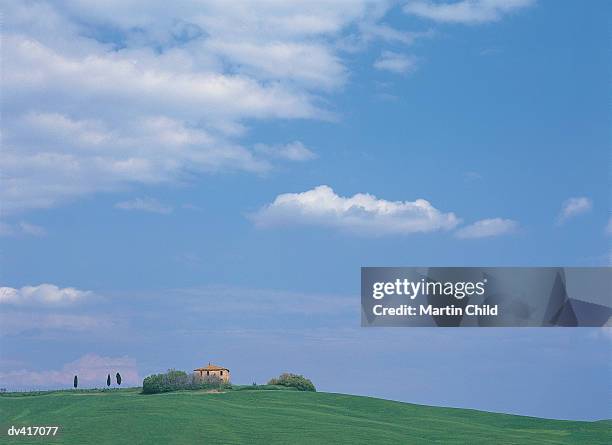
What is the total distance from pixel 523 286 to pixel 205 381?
48.7m

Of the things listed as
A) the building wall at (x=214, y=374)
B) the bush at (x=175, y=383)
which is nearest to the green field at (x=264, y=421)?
the bush at (x=175, y=383)

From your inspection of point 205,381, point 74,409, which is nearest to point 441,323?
point 74,409

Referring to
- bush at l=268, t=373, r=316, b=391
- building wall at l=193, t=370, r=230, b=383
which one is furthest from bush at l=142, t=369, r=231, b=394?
bush at l=268, t=373, r=316, b=391

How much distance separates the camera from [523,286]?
150 feet

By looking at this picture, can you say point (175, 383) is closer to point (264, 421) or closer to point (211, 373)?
point (211, 373)

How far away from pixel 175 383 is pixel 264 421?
65.3 feet

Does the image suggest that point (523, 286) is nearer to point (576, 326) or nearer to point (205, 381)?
point (576, 326)

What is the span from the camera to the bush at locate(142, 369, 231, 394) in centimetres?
8356

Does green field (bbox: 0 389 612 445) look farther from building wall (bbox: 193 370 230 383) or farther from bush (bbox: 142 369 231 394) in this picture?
building wall (bbox: 193 370 230 383)

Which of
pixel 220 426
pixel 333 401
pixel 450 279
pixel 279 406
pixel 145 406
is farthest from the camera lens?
pixel 333 401

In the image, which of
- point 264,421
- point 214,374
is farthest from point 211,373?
point 264,421

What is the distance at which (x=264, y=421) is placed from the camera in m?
67.2

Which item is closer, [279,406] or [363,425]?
[363,425]

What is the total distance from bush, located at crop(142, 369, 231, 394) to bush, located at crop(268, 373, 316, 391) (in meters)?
6.19
